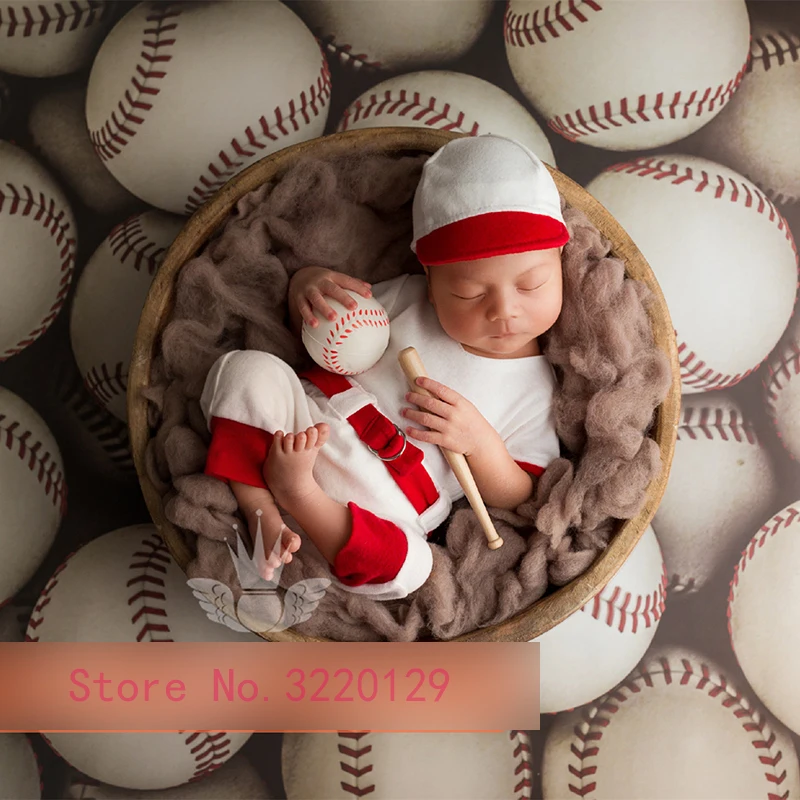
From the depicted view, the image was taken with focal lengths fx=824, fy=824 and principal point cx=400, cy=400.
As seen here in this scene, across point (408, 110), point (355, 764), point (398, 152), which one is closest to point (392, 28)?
point (408, 110)

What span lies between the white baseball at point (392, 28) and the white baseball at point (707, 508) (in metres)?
0.81

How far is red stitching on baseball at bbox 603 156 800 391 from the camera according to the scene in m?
1.39

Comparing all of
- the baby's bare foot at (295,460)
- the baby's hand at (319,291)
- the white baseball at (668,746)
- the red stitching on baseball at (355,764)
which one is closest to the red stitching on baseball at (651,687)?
the white baseball at (668,746)

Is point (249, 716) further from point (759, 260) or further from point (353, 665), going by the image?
point (759, 260)

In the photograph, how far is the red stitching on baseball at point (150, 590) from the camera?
1.29 metres

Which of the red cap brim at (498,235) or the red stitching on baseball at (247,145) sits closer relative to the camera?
the red cap brim at (498,235)

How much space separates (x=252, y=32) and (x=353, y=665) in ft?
3.41

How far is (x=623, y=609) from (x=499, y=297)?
0.60 metres

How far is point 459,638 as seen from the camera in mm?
1080

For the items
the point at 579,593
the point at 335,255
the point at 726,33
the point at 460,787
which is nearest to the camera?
the point at 579,593

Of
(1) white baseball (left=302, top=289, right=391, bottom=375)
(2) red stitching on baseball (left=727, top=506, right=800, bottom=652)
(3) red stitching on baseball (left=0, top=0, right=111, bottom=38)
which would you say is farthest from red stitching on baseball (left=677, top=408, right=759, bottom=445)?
(3) red stitching on baseball (left=0, top=0, right=111, bottom=38)

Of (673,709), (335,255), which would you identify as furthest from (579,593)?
(335,255)

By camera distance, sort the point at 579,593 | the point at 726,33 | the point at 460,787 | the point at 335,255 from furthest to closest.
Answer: the point at 726,33, the point at 460,787, the point at 335,255, the point at 579,593

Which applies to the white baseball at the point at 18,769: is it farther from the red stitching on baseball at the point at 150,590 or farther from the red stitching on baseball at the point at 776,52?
the red stitching on baseball at the point at 776,52
